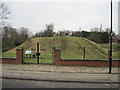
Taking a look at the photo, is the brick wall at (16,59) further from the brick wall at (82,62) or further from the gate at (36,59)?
the brick wall at (82,62)

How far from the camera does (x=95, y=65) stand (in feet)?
42.9

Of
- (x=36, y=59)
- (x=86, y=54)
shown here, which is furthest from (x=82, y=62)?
(x=86, y=54)

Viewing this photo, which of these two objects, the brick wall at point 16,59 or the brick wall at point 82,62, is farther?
the brick wall at point 16,59

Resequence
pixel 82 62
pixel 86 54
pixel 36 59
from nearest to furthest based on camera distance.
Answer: pixel 82 62 → pixel 36 59 → pixel 86 54

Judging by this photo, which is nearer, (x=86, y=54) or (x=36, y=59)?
(x=36, y=59)

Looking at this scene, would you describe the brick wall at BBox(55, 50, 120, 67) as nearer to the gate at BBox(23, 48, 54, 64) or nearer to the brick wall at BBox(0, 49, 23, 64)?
the gate at BBox(23, 48, 54, 64)

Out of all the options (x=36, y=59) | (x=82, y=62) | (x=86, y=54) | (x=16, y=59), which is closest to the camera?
(x=82, y=62)

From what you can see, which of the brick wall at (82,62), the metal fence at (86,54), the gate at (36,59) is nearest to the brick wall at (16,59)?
the gate at (36,59)

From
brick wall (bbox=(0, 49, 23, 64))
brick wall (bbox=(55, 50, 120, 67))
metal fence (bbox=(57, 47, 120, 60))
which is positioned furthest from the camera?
metal fence (bbox=(57, 47, 120, 60))

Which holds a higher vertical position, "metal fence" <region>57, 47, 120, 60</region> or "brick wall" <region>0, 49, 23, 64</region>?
"brick wall" <region>0, 49, 23, 64</region>

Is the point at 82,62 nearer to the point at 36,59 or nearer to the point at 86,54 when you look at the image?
the point at 36,59

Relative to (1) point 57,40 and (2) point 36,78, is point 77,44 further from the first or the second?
(2) point 36,78

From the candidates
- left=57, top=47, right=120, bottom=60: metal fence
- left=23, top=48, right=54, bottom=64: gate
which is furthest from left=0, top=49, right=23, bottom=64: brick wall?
left=57, top=47, right=120, bottom=60: metal fence

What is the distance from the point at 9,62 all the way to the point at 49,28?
4112cm
